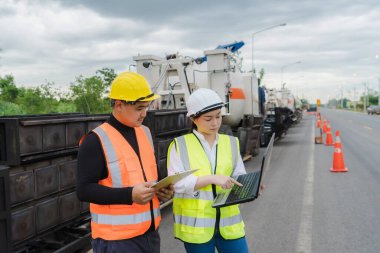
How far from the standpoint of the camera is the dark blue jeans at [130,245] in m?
2.37

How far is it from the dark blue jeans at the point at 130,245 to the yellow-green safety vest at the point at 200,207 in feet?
0.98

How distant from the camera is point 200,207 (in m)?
2.75

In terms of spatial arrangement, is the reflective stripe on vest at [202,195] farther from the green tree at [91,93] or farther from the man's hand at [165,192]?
the green tree at [91,93]

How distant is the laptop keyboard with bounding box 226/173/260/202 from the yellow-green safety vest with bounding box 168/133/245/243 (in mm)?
107

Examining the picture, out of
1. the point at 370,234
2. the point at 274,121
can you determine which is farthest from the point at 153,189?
the point at 274,121

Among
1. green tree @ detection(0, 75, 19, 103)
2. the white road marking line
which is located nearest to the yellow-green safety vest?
the white road marking line

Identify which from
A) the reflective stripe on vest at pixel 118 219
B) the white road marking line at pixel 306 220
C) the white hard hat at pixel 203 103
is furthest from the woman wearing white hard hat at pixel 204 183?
the white road marking line at pixel 306 220

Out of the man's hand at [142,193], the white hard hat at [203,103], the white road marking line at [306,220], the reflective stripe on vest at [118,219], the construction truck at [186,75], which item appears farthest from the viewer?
the construction truck at [186,75]

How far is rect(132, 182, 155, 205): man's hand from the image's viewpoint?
88.5 inches

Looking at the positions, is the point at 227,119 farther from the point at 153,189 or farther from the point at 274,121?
the point at 153,189

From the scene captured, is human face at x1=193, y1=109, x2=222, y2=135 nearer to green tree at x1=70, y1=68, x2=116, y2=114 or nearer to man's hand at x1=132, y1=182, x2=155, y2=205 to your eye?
man's hand at x1=132, y1=182, x2=155, y2=205

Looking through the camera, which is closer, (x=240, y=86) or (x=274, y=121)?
(x=240, y=86)

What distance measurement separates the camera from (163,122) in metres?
6.63

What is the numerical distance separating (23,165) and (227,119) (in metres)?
7.97
